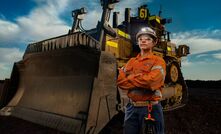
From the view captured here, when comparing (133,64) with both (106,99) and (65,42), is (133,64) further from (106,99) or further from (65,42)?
(65,42)

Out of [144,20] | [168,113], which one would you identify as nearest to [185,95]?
[168,113]

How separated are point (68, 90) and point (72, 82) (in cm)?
16

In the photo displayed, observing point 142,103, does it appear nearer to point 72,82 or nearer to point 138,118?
point 138,118

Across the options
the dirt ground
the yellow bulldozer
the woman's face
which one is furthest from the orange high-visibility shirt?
the dirt ground

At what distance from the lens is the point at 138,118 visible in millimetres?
2461

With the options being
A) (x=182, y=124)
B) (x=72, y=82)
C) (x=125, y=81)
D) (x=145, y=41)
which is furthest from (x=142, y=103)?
(x=182, y=124)

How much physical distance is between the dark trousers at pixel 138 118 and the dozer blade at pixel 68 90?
0.94 m

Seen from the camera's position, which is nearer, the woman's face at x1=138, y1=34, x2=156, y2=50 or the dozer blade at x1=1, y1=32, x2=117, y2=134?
the woman's face at x1=138, y1=34, x2=156, y2=50

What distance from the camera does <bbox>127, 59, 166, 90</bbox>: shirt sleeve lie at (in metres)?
2.27

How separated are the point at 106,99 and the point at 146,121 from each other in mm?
1405

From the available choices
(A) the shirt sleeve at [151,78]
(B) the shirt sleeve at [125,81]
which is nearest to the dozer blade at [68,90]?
(B) the shirt sleeve at [125,81]

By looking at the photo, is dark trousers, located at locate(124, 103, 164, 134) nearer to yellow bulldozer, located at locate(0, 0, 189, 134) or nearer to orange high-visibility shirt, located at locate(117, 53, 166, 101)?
orange high-visibility shirt, located at locate(117, 53, 166, 101)

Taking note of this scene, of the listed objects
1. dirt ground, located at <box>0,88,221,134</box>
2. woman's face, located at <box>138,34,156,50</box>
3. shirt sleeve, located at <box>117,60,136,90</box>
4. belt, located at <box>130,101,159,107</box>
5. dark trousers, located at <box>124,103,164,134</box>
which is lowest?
dirt ground, located at <box>0,88,221,134</box>

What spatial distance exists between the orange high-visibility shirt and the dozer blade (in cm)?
113
